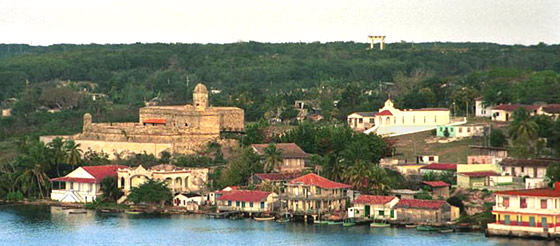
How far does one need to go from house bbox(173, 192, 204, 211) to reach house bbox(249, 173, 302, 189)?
257 centimetres

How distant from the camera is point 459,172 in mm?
70125

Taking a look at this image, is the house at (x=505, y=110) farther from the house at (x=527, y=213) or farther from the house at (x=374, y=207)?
the house at (x=527, y=213)

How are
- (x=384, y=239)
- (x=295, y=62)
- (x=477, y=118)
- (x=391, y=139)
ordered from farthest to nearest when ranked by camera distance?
1. (x=295, y=62)
2. (x=477, y=118)
3. (x=391, y=139)
4. (x=384, y=239)

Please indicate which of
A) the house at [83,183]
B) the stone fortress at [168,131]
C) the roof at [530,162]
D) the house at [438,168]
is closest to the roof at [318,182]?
the house at [438,168]

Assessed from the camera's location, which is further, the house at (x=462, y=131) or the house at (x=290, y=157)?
the house at (x=462, y=131)

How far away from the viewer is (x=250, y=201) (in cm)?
6956

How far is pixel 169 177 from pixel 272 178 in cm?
530

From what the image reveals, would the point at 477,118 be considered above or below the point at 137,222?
above

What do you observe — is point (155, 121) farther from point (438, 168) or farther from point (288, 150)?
point (438, 168)

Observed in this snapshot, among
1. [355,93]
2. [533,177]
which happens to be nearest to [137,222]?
[533,177]

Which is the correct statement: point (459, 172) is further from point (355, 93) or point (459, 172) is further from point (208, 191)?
point (355, 93)

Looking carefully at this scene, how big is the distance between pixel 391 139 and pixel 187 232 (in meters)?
21.0

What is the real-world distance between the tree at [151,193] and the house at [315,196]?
621cm

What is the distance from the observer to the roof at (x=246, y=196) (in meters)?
69.6
